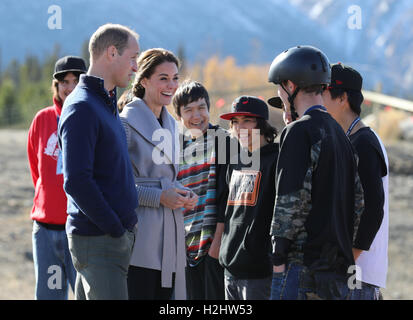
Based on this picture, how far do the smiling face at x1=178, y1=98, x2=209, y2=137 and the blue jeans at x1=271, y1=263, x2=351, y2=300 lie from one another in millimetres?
1934

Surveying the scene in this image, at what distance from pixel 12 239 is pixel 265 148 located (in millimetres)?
7020

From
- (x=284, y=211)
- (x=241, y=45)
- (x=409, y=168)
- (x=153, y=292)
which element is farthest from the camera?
(x=241, y=45)

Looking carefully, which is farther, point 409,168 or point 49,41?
point 49,41

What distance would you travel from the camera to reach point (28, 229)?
10.2 metres

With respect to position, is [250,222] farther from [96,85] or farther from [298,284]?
[96,85]

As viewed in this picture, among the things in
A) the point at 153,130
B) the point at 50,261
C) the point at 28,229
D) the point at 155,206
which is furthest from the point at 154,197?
the point at 28,229

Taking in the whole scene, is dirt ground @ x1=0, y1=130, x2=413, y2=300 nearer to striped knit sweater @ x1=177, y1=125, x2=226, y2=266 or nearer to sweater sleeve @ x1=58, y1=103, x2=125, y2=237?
striped knit sweater @ x1=177, y1=125, x2=226, y2=266

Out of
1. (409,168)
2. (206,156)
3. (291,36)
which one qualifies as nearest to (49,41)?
(291,36)

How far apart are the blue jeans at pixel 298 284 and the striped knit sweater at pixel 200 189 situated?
1494 mm

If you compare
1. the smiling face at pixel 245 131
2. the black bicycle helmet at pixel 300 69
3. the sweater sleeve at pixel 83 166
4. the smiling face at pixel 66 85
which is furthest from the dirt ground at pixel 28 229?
the black bicycle helmet at pixel 300 69

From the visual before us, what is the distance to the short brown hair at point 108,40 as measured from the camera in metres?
3.02

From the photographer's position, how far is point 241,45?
16888cm

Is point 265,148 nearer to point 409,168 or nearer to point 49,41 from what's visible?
point 409,168

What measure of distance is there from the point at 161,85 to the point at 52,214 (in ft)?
4.52
